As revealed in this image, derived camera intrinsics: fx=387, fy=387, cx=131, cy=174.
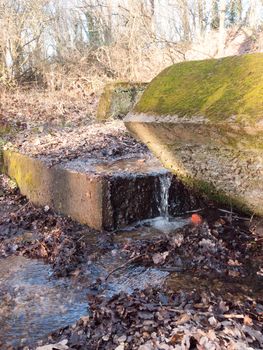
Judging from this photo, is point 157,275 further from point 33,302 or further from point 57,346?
point 57,346

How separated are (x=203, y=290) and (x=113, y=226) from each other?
1.70 meters

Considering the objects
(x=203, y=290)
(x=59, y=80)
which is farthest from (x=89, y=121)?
(x=203, y=290)

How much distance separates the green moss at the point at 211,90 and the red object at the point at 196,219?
1460 millimetres

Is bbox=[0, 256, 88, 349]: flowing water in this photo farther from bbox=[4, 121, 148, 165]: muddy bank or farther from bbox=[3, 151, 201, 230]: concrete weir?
bbox=[4, 121, 148, 165]: muddy bank

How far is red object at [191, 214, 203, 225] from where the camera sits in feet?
15.0

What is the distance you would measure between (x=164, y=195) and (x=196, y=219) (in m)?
0.50

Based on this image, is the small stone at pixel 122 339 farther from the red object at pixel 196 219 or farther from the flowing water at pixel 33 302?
the red object at pixel 196 219

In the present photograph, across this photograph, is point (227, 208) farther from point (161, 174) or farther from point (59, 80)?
point (59, 80)

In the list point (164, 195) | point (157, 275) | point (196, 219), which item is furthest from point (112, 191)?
point (157, 275)

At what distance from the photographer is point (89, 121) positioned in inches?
414

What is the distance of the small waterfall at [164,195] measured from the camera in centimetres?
479

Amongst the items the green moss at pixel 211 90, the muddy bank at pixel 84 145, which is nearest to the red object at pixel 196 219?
the green moss at pixel 211 90

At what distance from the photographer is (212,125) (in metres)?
3.27

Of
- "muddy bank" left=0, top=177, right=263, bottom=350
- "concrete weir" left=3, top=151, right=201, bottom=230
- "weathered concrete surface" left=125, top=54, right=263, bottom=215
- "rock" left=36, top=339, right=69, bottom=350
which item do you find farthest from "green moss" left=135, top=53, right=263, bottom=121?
"rock" left=36, top=339, right=69, bottom=350
